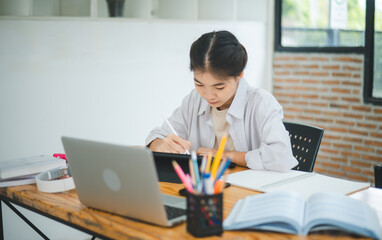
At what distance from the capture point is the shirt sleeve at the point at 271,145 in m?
1.73

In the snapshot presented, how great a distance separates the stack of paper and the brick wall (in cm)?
301

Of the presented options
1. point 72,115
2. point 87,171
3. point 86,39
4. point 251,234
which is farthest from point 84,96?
point 251,234

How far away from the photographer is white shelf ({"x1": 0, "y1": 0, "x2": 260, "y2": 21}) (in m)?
3.05

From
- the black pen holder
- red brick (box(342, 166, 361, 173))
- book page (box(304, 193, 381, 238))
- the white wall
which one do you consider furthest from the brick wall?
the black pen holder

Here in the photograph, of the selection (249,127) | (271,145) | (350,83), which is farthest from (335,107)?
(271,145)

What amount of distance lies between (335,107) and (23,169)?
127 inches

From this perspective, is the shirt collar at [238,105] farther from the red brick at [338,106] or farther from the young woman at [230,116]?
the red brick at [338,106]

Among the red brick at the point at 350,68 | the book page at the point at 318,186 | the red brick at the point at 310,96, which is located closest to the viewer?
the book page at the point at 318,186

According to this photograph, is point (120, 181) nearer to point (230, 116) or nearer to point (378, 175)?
point (230, 116)

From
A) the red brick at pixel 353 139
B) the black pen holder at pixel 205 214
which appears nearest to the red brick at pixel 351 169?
the red brick at pixel 353 139

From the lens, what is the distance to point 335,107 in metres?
4.18

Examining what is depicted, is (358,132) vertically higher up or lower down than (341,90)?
lower down

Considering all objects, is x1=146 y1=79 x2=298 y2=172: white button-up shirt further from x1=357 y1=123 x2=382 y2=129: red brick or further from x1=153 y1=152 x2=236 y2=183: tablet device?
x1=357 y1=123 x2=382 y2=129: red brick

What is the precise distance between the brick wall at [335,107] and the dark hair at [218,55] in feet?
8.01
